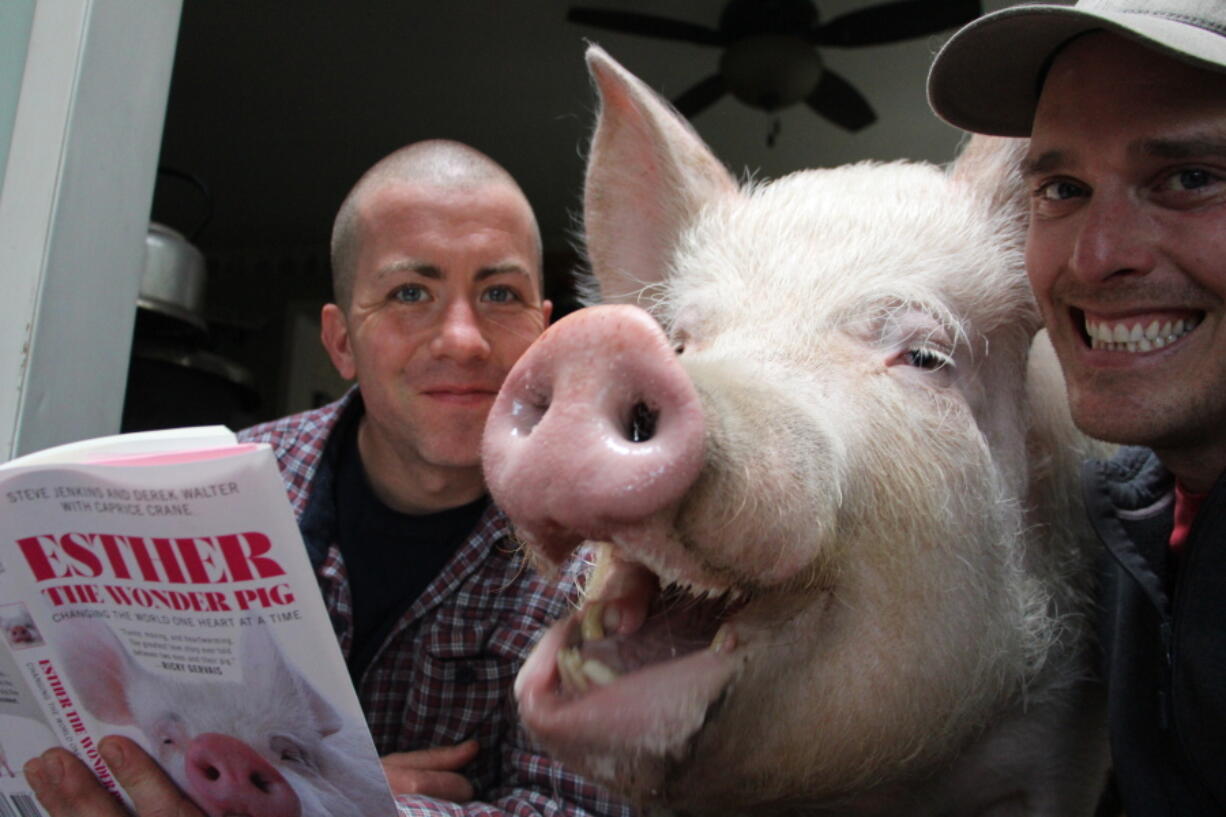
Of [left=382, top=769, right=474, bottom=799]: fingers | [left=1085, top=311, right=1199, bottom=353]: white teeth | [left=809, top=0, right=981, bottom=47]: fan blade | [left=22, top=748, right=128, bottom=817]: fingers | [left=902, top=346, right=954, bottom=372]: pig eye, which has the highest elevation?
[left=809, top=0, right=981, bottom=47]: fan blade

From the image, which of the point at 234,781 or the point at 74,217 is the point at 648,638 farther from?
the point at 74,217

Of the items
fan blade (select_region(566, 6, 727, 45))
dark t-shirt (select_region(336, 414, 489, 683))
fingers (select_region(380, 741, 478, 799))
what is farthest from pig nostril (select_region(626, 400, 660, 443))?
fan blade (select_region(566, 6, 727, 45))

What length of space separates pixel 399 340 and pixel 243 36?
394 centimetres

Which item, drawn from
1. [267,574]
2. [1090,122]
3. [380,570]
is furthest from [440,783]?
[1090,122]

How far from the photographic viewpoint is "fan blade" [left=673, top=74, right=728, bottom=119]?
468 centimetres

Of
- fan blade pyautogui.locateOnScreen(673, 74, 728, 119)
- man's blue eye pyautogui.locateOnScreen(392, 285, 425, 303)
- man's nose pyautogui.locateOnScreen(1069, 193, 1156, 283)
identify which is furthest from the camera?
fan blade pyautogui.locateOnScreen(673, 74, 728, 119)

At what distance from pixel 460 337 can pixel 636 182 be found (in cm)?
41

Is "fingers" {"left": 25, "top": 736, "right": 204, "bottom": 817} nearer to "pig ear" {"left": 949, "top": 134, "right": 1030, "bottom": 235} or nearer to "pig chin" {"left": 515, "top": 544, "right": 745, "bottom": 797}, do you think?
"pig chin" {"left": 515, "top": 544, "right": 745, "bottom": 797}

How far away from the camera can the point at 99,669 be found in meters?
1.11

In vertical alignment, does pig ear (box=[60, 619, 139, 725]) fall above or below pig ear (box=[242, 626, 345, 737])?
below

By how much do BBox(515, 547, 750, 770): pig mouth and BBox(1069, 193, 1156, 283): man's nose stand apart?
53 cm

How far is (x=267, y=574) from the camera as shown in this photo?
978 mm

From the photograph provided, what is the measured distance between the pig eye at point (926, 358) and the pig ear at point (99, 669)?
37.2 inches

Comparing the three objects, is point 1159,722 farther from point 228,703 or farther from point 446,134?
point 446,134
